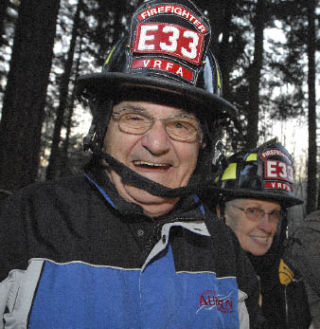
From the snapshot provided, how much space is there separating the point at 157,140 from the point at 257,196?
92.2 inches

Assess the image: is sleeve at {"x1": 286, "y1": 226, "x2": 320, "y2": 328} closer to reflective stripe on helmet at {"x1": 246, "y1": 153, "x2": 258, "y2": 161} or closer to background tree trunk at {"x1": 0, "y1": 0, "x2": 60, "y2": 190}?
reflective stripe on helmet at {"x1": 246, "y1": 153, "x2": 258, "y2": 161}

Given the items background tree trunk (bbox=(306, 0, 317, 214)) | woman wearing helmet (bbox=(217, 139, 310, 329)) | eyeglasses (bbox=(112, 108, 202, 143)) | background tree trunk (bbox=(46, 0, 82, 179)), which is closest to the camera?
eyeglasses (bbox=(112, 108, 202, 143))

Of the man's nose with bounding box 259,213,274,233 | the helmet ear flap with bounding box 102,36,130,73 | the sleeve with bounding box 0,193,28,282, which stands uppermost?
the helmet ear flap with bounding box 102,36,130,73

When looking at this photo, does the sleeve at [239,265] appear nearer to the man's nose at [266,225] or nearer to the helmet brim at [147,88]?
the helmet brim at [147,88]

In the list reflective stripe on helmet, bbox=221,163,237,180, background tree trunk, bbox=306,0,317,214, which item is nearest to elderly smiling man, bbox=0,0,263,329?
reflective stripe on helmet, bbox=221,163,237,180

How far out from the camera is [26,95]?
417 cm

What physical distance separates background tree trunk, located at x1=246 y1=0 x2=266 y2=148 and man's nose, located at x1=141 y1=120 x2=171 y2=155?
30.5 feet

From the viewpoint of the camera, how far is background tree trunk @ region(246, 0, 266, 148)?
11.0 m

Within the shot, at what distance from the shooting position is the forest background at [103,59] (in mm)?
4176

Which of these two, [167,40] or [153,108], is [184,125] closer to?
[153,108]

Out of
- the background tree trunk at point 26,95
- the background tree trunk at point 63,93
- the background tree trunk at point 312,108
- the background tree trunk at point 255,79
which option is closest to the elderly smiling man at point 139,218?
the background tree trunk at point 26,95

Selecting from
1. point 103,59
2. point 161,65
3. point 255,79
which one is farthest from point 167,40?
point 255,79

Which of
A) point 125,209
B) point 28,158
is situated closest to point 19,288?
point 125,209

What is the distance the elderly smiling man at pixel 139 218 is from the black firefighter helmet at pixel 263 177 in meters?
1.72
